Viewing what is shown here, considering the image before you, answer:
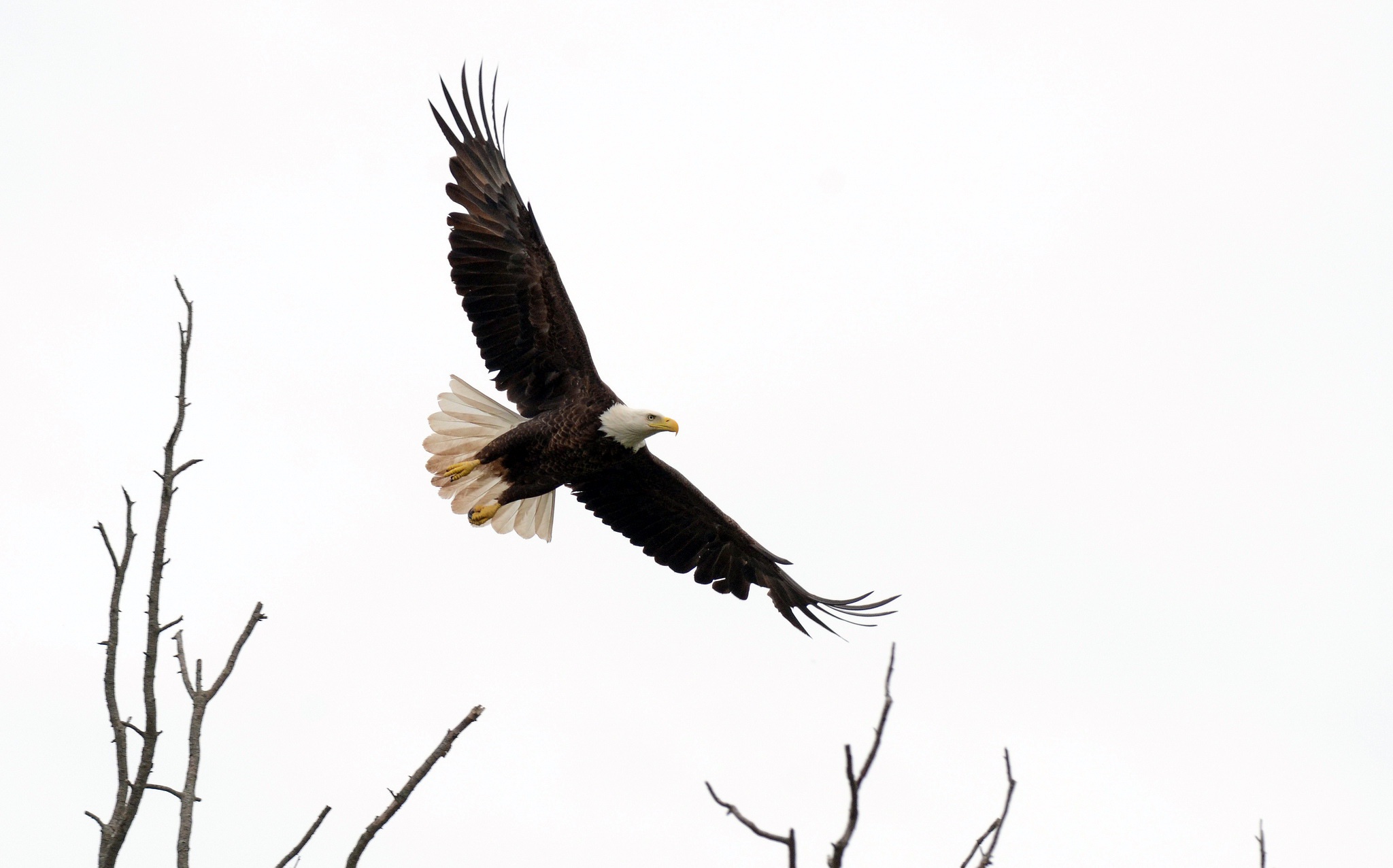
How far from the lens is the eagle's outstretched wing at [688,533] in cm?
805

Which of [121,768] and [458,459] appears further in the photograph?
[458,459]

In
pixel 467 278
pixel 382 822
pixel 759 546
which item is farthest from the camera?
pixel 759 546

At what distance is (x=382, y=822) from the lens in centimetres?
289

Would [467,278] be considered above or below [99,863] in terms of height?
above

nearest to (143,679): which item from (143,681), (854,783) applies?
(143,681)

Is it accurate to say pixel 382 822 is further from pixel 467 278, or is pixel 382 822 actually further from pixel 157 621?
pixel 467 278

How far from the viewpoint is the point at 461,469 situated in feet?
24.8

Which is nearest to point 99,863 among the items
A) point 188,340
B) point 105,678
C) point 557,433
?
point 105,678

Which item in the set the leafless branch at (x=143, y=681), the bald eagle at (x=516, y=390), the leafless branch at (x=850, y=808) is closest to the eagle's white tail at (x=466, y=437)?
the bald eagle at (x=516, y=390)

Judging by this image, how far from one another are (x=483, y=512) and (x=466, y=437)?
1.54 feet

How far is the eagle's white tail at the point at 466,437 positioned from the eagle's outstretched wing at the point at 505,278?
0.29 m

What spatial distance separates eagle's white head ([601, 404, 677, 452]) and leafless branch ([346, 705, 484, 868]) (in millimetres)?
4073

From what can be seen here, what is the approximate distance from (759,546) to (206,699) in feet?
16.1

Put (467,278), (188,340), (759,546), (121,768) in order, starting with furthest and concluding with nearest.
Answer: (759,546)
(467,278)
(188,340)
(121,768)
